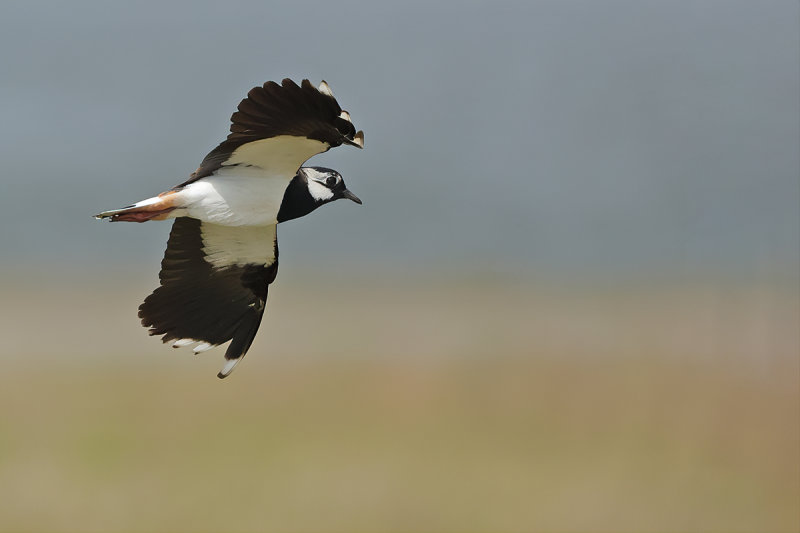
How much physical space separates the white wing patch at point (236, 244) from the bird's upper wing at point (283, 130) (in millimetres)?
734

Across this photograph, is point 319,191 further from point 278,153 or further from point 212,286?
point 212,286

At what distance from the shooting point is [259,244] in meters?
8.64

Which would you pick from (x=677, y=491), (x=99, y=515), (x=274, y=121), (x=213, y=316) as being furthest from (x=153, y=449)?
(x=274, y=121)

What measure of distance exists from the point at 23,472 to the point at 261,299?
58.3 ft

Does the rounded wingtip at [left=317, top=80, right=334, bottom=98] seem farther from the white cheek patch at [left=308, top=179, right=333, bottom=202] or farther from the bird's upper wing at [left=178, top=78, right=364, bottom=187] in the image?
the white cheek patch at [left=308, top=179, right=333, bottom=202]

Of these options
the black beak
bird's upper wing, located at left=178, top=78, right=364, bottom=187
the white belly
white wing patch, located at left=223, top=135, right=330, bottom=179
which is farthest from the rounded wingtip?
the black beak

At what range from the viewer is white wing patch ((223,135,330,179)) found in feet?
24.7

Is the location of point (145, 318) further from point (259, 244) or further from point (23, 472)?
point (23, 472)

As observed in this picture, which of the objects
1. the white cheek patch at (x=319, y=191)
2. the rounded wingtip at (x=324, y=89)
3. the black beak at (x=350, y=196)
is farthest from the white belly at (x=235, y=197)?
the rounded wingtip at (x=324, y=89)

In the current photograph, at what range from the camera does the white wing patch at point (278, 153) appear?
7.53 metres

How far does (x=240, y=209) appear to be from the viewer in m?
7.80

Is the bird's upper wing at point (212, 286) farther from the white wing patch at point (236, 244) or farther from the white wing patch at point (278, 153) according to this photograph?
the white wing patch at point (278, 153)

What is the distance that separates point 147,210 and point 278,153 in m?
0.95

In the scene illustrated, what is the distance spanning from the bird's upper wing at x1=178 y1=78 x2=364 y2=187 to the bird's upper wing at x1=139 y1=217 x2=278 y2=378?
0.79 meters
